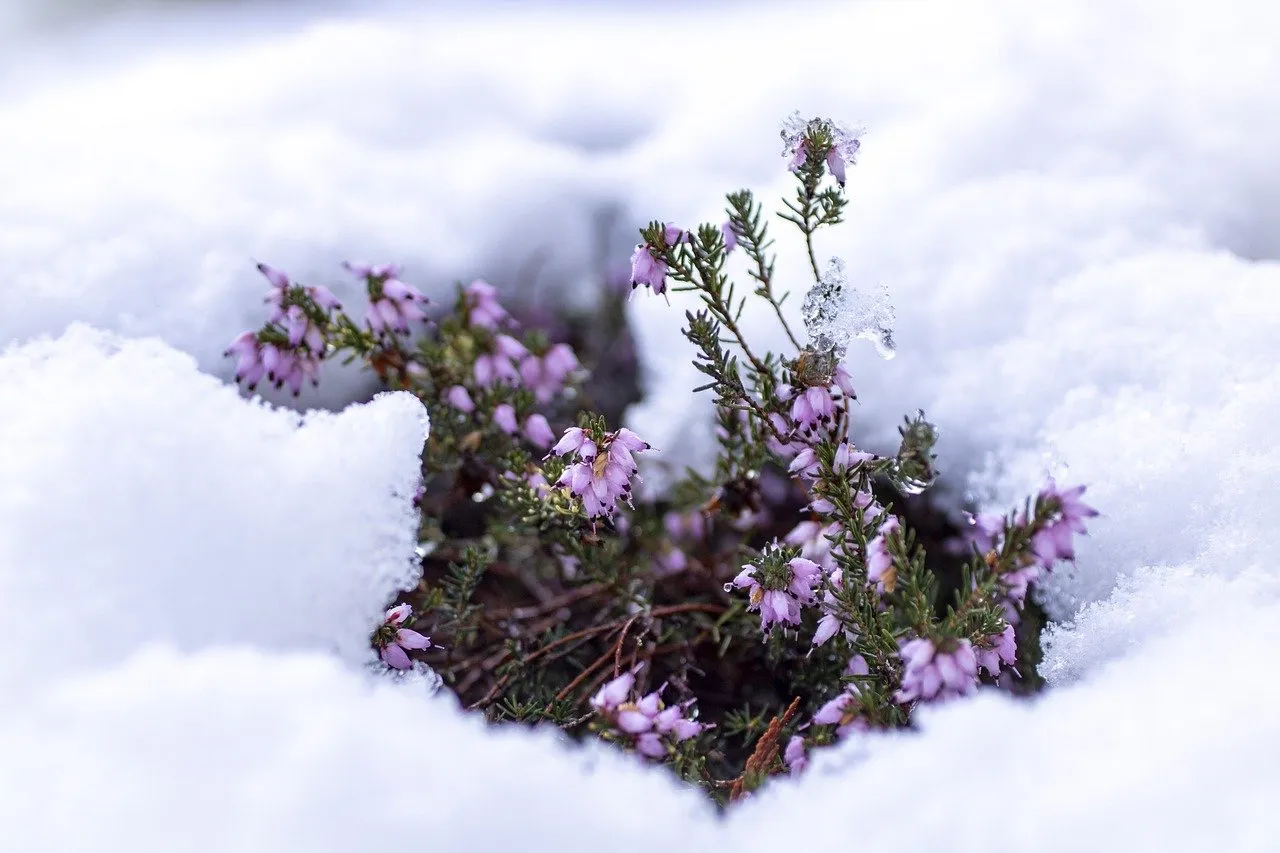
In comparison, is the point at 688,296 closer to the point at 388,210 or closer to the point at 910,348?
the point at 910,348

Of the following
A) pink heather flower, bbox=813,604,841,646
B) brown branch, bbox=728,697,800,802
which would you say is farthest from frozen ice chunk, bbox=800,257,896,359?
brown branch, bbox=728,697,800,802

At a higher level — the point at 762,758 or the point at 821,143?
the point at 821,143

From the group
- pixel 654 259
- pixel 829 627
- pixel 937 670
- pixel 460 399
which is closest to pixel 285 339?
pixel 460 399

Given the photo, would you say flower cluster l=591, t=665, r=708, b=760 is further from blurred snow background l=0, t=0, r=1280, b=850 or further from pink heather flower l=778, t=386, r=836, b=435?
pink heather flower l=778, t=386, r=836, b=435

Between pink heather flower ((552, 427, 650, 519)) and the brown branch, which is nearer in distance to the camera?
the brown branch

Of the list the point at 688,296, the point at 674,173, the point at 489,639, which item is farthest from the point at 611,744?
the point at 674,173

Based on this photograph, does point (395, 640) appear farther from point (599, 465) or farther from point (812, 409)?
point (812, 409)
